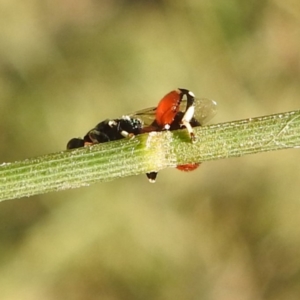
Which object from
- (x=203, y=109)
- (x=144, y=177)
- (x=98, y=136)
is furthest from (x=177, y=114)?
(x=144, y=177)

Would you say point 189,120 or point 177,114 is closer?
point 189,120

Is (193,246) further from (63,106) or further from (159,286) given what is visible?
(63,106)

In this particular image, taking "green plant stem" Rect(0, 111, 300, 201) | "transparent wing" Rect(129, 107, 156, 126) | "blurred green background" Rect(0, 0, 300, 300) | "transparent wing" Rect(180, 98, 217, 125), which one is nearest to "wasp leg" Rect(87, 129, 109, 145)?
→ "transparent wing" Rect(129, 107, 156, 126)

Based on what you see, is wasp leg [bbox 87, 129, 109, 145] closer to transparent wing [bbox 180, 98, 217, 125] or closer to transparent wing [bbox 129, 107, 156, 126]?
transparent wing [bbox 129, 107, 156, 126]

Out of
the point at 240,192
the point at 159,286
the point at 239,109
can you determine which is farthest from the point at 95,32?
the point at 159,286

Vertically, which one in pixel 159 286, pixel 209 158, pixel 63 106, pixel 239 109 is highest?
pixel 63 106

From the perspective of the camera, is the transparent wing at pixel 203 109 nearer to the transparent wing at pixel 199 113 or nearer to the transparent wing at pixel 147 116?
the transparent wing at pixel 199 113

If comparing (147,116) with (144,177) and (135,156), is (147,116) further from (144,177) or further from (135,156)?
(144,177)
